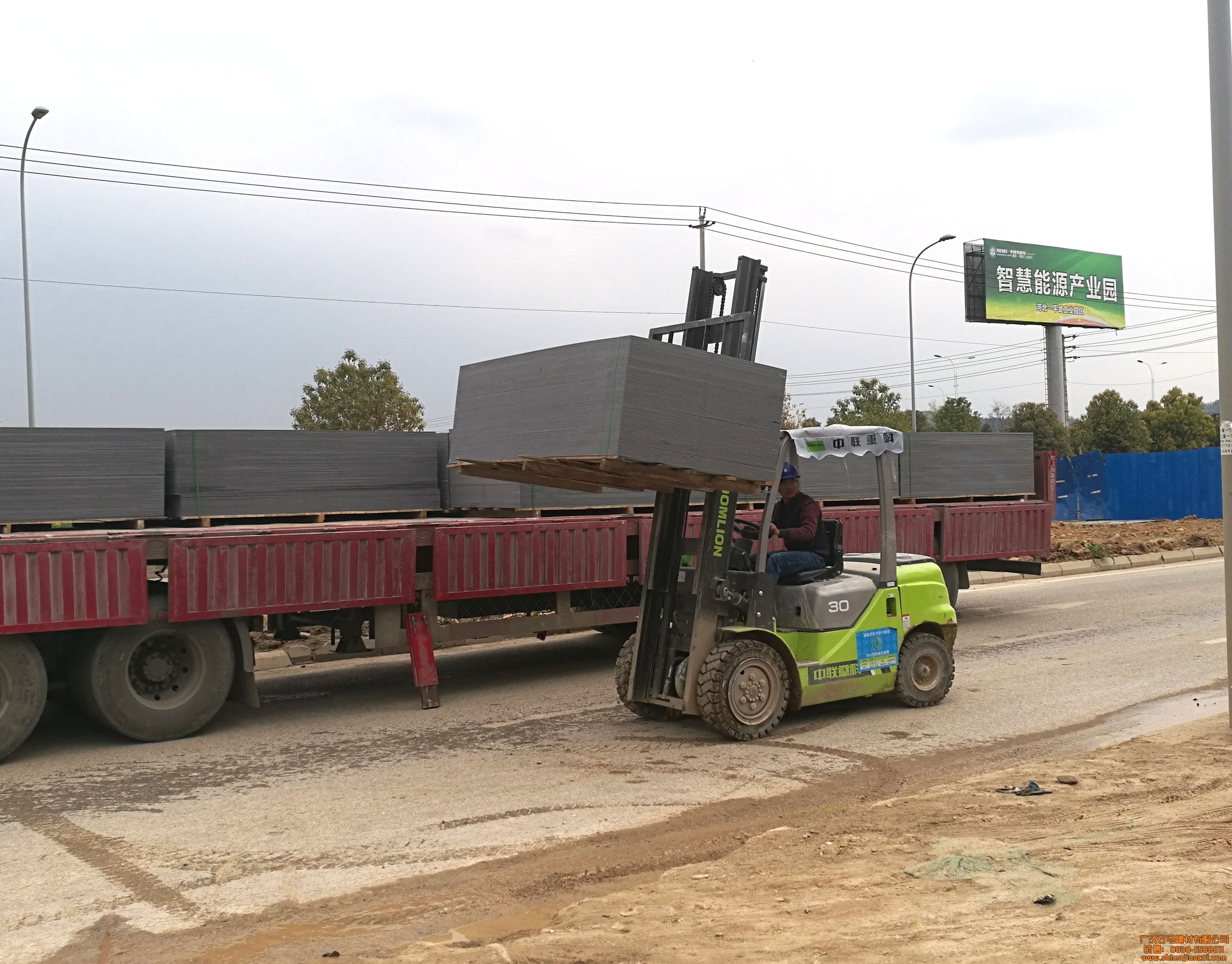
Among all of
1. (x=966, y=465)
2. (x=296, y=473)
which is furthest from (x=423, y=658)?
(x=966, y=465)

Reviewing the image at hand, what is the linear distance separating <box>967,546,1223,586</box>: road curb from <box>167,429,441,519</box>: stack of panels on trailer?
1114cm

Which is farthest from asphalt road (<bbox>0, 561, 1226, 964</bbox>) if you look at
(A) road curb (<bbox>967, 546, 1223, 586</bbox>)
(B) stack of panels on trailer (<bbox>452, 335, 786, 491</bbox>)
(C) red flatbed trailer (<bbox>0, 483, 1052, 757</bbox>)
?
(A) road curb (<bbox>967, 546, 1223, 586</bbox>)

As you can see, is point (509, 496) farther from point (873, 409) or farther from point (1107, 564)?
point (873, 409)

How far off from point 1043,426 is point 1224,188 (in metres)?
44.4

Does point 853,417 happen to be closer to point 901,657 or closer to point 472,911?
point 901,657

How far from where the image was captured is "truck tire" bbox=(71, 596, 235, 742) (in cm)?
827

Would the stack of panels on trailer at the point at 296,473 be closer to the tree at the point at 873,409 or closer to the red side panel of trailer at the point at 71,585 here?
the red side panel of trailer at the point at 71,585

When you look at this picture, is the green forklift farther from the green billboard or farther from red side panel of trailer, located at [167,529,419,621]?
the green billboard

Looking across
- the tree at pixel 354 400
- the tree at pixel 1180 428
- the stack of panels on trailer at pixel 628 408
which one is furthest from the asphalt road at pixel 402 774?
the tree at pixel 1180 428

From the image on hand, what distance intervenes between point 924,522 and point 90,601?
31.2ft

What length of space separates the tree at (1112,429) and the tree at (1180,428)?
1.14 m

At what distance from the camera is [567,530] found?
10.9 meters

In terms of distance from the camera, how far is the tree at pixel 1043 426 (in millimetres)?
49000

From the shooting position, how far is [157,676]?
8.55 m
